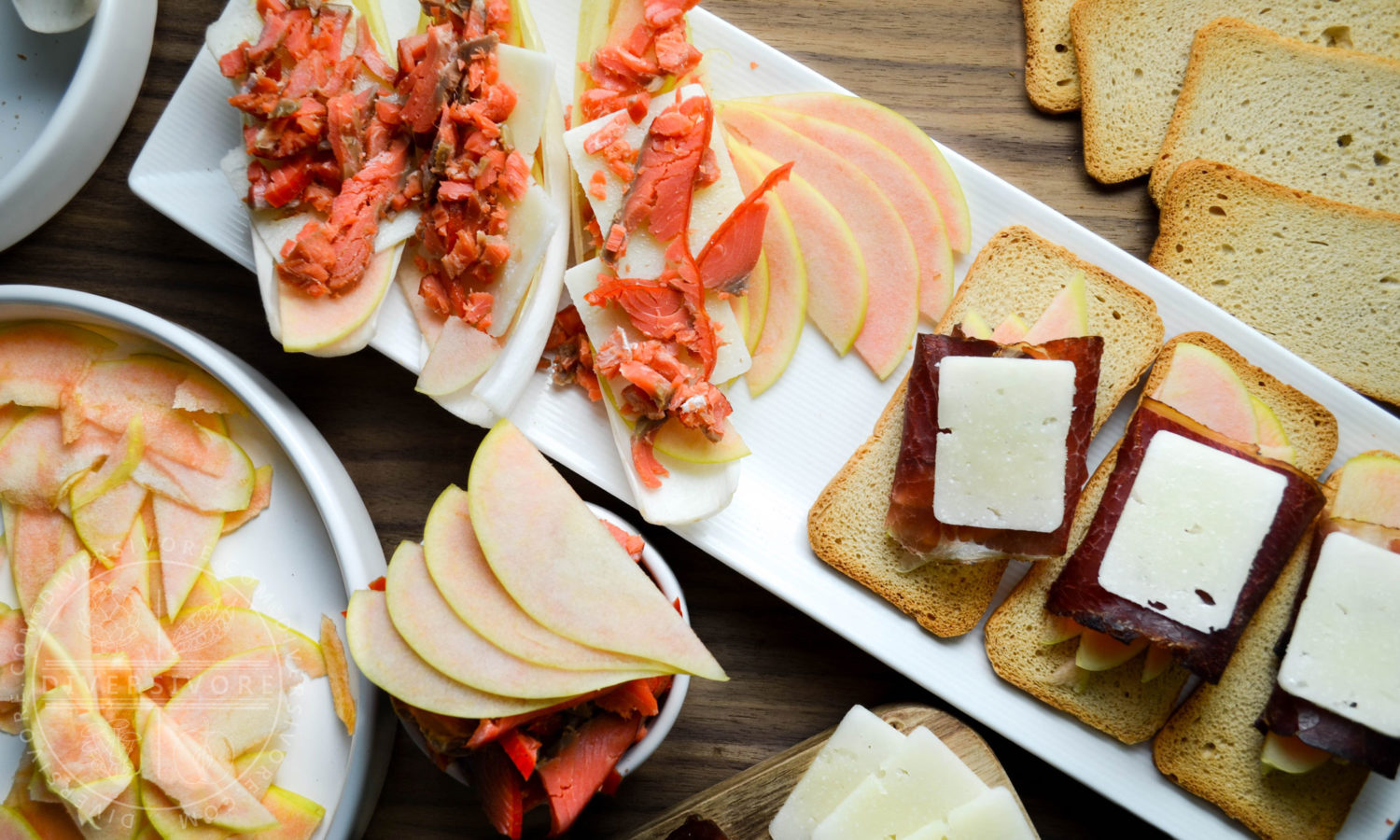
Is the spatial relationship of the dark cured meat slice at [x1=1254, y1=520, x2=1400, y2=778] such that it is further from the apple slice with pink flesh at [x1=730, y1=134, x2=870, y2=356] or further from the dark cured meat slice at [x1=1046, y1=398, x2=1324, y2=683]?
the apple slice with pink flesh at [x1=730, y1=134, x2=870, y2=356]

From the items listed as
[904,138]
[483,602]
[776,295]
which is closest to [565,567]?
[483,602]

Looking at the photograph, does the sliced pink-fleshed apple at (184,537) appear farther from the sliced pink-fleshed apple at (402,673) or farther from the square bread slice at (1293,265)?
the square bread slice at (1293,265)

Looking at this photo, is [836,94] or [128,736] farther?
[836,94]

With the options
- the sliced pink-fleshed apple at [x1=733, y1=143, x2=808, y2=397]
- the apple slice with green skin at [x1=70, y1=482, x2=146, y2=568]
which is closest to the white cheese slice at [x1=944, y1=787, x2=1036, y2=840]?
the sliced pink-fleshed apple at [x1=733, y1=143, x2=808, y2=397]

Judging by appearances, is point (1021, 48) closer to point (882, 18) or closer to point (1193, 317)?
point (882, 18)

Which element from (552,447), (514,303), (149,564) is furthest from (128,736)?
(514,303)

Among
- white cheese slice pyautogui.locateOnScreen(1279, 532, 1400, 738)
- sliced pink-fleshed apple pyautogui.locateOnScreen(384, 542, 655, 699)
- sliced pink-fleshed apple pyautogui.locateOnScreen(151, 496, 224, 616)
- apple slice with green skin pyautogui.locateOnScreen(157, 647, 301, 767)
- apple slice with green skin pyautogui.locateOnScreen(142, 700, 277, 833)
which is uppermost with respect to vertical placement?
white cheese slice pyautogui.locateOnScreen(1279, 532, 1400, 738)

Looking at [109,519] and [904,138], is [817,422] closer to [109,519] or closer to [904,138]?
[904,138]
